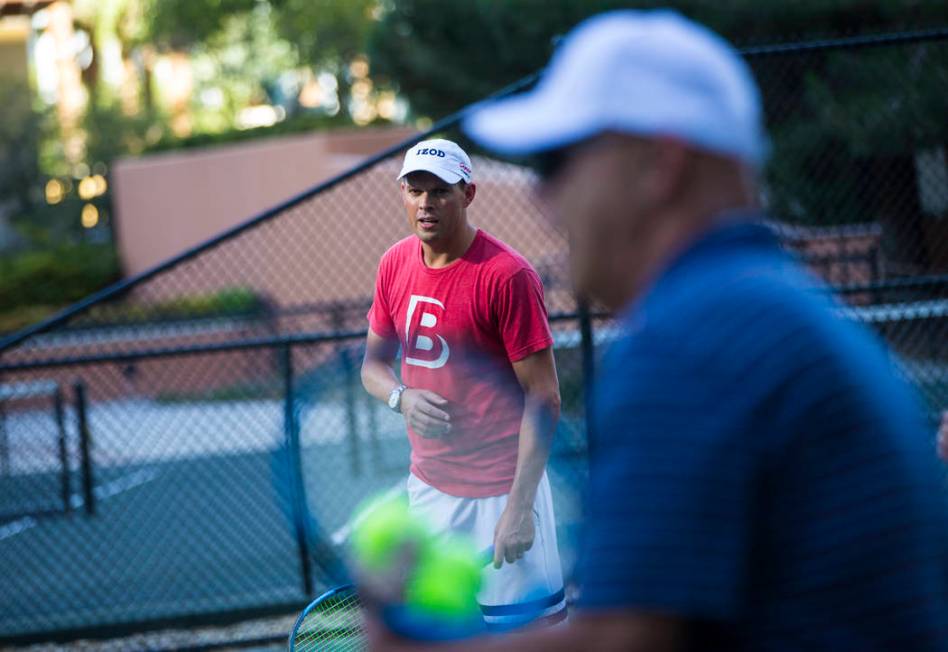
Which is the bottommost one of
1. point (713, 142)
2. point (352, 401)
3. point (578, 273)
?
point (352, 401)

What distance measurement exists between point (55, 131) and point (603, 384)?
85.3ft

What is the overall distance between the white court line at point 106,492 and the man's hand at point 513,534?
14.8 ft

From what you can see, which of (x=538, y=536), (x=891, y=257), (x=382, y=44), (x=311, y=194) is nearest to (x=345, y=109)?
(x=382, y=44)

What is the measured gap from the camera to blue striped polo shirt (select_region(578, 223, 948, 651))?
1236mm

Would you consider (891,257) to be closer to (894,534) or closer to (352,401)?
(352,401)

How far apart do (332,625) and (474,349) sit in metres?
1.36

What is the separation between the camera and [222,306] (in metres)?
17.4

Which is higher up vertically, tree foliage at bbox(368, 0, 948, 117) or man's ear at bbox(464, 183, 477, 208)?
tree foliage at bbox(368, 0, 948, 117)

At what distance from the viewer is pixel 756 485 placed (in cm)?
127

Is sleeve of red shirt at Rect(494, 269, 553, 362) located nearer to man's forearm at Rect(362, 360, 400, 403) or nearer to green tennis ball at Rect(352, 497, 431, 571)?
man's forearm at Rect(362, 360, 400, 403)

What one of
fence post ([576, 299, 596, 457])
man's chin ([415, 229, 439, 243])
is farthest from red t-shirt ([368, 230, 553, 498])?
fence post ([576, 299, 596, 457])

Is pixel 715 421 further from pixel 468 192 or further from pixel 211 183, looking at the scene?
pixel 211 183

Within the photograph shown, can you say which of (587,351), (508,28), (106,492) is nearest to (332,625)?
(587,351)

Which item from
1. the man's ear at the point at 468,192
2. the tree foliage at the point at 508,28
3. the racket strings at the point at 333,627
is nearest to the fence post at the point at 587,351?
the man's ear at the point at 468,192
